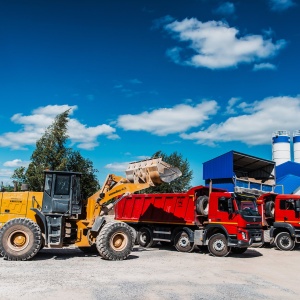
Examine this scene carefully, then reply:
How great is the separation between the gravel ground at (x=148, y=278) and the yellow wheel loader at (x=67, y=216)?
566 mm

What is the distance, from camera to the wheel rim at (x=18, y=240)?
12.4 metres

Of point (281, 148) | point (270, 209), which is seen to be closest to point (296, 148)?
point (281, 148)

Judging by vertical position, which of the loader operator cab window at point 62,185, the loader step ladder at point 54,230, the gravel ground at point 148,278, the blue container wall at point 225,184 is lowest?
the gravel ground at point 148,278

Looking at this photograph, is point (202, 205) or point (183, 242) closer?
point (202, 205)

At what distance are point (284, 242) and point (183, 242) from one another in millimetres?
5533

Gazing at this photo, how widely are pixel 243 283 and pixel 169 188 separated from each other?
39.7 m

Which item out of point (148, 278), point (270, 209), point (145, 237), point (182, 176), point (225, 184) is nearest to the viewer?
point (148, 278)

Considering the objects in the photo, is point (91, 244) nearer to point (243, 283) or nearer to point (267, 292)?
point (243, 283)

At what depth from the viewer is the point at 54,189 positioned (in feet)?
44.1

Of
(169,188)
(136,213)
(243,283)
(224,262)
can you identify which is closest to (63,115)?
(136,213)

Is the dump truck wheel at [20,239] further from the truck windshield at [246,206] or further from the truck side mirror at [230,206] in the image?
the truck windshield at [246,206]

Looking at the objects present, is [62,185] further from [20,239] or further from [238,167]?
[238,167]

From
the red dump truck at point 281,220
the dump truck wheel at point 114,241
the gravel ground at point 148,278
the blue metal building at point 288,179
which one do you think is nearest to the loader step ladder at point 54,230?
the gravel ground at point 148,278

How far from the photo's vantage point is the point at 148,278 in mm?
9859
